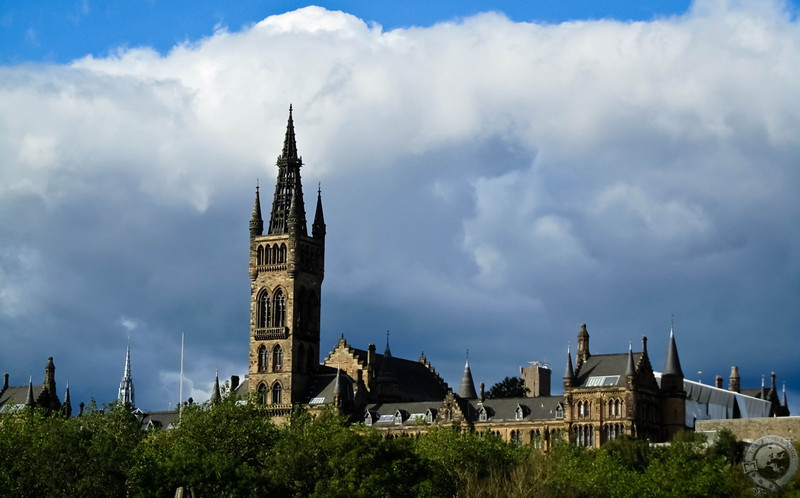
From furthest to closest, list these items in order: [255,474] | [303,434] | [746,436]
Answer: [746,436]
[303,434]
[255,474]

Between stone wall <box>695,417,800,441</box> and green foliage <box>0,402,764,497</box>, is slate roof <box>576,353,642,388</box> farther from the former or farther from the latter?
green foliage <box>0,402,764,497</box>

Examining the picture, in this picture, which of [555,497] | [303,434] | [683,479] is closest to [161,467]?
[303,434]

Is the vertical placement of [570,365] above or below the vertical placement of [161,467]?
above

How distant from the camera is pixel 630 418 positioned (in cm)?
19250

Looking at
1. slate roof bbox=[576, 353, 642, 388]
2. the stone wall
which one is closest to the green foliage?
the stone wall

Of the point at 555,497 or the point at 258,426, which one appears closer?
the point at 555,497

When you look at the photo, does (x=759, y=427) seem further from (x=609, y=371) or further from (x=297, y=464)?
(x=297, y=464)

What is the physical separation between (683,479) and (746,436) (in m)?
34.5

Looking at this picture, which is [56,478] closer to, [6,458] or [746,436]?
[6,458]

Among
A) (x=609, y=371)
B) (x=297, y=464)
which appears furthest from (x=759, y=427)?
(x=297, y=464)

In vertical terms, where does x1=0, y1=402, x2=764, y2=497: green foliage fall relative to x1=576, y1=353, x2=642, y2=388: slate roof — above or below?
below

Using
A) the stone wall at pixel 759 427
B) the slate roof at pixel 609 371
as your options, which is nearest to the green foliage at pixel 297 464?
the stone wall at pixel 759 427

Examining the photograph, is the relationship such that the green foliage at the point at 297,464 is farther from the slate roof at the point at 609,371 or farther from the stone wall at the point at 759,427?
the slate roof at the point at 609,371

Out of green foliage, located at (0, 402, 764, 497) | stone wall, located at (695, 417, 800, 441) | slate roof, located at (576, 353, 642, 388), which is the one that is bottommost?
green foliage, located at (0, 402, 764, 497)
